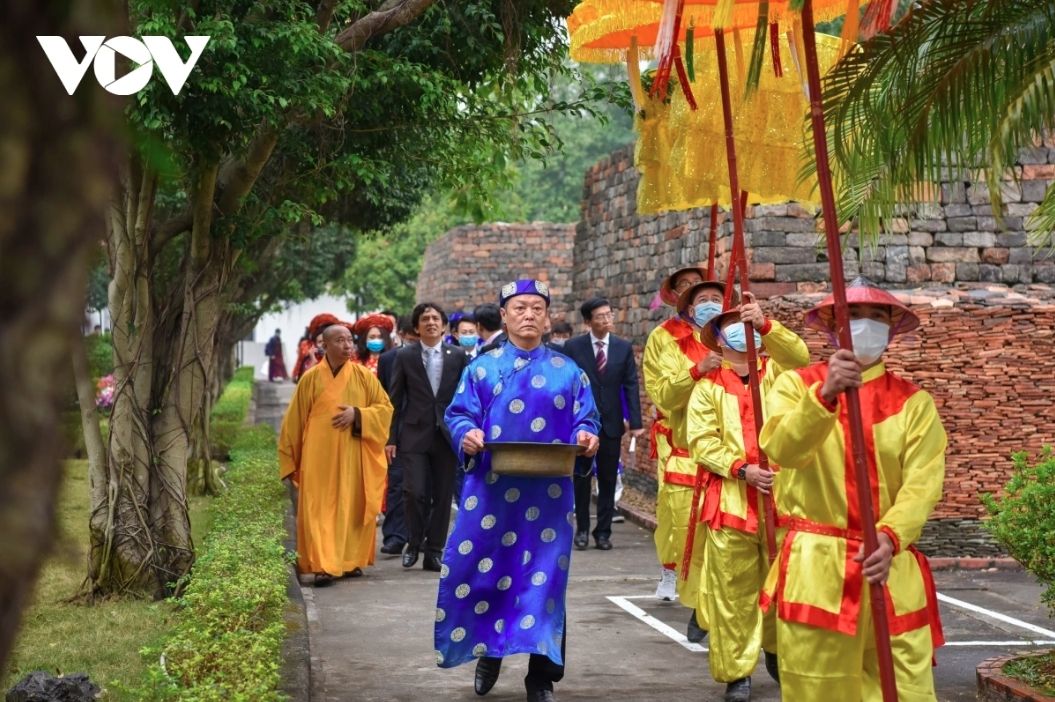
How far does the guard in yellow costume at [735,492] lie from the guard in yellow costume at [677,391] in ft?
0.82

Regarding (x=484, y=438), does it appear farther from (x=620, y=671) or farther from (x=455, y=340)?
(x=455, y=340)

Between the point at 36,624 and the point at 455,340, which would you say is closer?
the point at 36,624

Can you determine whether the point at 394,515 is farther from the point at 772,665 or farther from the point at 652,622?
the point at 772,665

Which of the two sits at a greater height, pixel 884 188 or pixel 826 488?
pixel 884 188

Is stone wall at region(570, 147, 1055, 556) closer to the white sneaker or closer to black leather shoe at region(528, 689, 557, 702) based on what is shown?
the white sneaker

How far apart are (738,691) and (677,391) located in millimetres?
1862

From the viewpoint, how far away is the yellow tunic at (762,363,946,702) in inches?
184

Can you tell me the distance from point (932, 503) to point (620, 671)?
302 cm

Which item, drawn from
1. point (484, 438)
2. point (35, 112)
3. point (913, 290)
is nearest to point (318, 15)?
point (484, 438)

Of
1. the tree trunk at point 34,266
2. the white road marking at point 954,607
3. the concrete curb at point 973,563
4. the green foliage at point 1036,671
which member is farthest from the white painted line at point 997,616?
the tree trunk at point 34,266

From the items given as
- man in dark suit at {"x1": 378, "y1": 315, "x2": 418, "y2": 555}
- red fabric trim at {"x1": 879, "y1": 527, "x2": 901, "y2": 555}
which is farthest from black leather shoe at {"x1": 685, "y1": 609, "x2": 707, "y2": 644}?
man in dark suit at {"x1": 378, "y1": 315, "x2": 418, "y2": 555}

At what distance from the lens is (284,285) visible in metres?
28.7

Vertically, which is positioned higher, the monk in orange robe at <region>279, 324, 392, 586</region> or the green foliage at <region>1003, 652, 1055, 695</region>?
the monk in orange robe at <region>279, 324, 392, 586</region>

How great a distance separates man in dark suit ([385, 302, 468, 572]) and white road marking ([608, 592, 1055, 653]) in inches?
80.7
